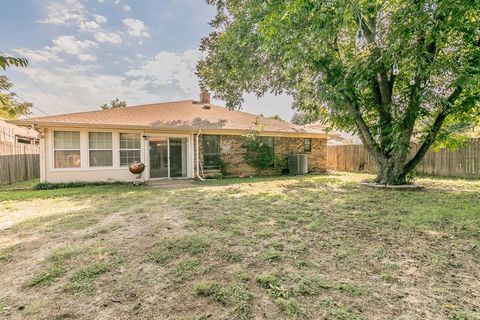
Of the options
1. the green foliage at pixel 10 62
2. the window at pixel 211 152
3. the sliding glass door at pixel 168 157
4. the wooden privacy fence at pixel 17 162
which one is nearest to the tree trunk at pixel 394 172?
the window at pixel 211 152

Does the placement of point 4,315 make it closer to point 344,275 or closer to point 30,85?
point 344,275

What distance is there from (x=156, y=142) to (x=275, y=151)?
20.4 ft

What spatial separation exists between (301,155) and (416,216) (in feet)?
28.9

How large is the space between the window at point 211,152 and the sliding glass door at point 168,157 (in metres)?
0.94

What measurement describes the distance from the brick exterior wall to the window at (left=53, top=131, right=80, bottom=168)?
5.03 metres

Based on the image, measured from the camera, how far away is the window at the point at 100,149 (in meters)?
10.2

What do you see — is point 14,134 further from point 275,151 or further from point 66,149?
point 275,151

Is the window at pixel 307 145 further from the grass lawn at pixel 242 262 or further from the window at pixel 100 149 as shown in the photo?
the window at pixel 100 149

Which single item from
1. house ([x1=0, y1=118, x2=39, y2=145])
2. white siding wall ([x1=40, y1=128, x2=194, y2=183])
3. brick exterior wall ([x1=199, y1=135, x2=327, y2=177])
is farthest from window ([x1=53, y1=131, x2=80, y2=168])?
house ([x1=0, y1=118, x2=39, y2=145])

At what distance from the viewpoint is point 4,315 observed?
219cm

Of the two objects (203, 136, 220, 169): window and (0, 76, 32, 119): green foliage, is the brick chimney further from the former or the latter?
(0, 76, 32, 119): green foliage

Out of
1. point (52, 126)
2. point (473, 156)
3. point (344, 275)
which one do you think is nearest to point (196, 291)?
point (344, 275)

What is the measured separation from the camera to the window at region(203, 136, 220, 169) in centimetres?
1228

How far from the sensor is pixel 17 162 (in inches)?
466
